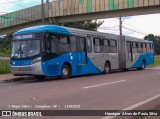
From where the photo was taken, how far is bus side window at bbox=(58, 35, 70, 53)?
21031mm

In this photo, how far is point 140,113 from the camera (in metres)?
8.66

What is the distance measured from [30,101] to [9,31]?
45.9 m

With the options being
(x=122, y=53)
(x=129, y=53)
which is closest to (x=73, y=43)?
(x=122, y=53)

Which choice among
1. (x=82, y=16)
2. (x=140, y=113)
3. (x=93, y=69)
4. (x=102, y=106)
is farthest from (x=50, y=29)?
(x=82, y=16)

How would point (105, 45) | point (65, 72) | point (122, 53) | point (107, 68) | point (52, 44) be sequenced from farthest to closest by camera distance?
point (122, 53), point (107, 68), point (105, 45), point (65, 72), point (52, 44)

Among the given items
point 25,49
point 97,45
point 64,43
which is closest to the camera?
point 25,49

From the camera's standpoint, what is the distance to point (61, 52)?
2098 cm

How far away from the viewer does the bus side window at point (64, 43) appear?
69.0 feet

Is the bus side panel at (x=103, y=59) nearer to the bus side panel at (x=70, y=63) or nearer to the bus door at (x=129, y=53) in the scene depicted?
the bus side panel at (x=70, y=63)

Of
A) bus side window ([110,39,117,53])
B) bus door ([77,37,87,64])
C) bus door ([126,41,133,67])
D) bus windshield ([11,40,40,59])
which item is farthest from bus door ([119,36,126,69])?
bus windshield ([11,40,40,59])

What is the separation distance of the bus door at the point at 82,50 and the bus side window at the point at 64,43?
55.3 inches

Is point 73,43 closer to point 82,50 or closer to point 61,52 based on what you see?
point 82,50

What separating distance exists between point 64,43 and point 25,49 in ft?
8.67

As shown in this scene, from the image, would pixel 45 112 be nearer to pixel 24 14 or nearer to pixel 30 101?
pixel 30 101
